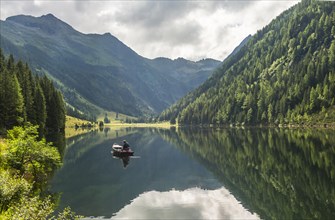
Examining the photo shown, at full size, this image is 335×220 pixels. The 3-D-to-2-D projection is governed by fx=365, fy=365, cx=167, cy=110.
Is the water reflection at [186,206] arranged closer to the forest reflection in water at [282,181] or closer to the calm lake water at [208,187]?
the calm lake water at [208,187]

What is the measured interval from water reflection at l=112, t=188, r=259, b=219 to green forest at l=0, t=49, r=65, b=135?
5192 cm

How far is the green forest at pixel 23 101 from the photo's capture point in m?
94.3

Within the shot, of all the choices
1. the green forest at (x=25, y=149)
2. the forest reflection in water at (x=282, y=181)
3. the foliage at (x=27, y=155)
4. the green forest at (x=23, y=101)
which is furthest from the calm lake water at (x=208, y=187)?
the green forest at (x=23, y=101)

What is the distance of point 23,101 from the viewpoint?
10675 centimetres

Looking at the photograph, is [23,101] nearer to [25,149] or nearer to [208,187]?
[25,149]

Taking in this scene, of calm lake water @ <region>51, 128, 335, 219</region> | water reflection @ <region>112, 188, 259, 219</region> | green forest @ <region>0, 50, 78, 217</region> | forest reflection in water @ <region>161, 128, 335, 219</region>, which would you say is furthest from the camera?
calm lake water @ <region>51, 128, 335, 219</region>

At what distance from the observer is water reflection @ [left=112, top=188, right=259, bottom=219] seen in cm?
4112

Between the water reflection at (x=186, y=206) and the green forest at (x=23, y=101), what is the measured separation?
170ft

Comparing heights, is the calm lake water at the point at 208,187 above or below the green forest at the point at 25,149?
below

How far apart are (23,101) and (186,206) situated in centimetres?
7636

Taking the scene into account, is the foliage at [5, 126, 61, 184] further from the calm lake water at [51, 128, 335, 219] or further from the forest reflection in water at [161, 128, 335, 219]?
the forest reflection in water at [161, 128, 335, 219]

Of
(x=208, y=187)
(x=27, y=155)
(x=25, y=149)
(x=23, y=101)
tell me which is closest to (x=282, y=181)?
(x=208, y=187)

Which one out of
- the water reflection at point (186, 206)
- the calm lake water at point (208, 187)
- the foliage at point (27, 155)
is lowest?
the water reflection at point (186, 206)

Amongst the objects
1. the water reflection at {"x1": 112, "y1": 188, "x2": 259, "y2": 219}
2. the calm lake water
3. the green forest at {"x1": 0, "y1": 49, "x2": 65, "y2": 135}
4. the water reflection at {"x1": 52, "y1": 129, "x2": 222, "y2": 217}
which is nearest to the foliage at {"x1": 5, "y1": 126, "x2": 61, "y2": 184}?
the calm lake water
